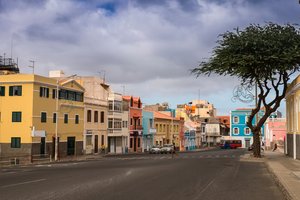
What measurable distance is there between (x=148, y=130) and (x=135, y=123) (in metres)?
6.04

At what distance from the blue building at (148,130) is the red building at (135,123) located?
6.59 feet

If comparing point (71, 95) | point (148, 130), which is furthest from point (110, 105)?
point (148, 130)

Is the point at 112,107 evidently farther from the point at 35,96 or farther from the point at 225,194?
the point at 225,194

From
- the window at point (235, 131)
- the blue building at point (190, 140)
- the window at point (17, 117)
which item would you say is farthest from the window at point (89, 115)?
the window at point (235, 131)

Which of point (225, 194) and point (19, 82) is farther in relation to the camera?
point (19, 82)

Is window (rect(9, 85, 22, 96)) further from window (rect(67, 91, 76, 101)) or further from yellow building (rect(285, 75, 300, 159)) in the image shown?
yellow building (rect(285, 75, 300, 159))

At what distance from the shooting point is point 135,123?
8356cm

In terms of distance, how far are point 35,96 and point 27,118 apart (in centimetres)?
266

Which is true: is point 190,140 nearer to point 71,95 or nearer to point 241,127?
point 241,127

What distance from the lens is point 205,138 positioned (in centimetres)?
13575

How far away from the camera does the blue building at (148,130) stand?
88.0 metres

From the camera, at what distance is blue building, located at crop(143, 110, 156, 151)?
88000 millimetres

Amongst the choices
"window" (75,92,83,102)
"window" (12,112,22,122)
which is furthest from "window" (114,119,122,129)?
"window" (12,112,22,122)

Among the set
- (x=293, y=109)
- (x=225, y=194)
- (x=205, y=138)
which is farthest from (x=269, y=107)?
(x=205, y=138)
